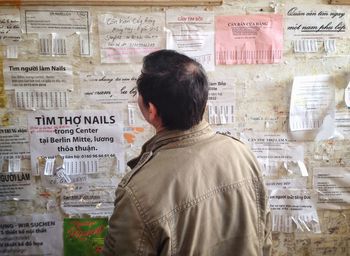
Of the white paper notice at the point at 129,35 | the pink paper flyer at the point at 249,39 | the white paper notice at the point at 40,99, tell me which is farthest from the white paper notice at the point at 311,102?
the white paper notice at the point at 40,99

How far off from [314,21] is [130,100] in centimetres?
85

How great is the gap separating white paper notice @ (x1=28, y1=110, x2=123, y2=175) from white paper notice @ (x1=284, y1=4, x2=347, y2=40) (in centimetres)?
82

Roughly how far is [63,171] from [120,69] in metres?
0.49

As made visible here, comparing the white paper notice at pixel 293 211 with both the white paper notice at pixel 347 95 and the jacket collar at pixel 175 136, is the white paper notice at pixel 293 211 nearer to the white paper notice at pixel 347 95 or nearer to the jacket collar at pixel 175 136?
the white paper notice at pixel 347 95

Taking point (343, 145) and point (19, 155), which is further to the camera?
Result: point (343, 145)

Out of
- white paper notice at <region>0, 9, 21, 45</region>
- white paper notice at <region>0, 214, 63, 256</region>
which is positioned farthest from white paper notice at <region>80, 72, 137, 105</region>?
white paper notice at <region>0, 214, 63, 256</region>

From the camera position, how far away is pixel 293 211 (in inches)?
64.6

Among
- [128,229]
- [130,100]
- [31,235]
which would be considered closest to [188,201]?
[128,229]

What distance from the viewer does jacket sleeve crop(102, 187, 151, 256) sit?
0.78 metres

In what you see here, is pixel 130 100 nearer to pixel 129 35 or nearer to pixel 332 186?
pixel 129 35

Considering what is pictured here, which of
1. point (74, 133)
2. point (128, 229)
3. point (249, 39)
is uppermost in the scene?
point (249, 39)

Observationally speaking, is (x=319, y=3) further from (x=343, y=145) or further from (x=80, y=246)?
(x=80, y=246)

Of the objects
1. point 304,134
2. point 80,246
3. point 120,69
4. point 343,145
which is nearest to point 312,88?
point 304,134

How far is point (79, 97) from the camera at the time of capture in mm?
1499
